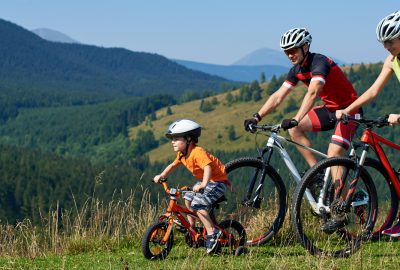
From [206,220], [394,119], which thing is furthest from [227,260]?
[394,119]

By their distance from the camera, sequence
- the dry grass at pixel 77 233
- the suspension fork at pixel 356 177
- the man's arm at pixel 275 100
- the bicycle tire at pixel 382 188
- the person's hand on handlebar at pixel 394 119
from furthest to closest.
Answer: the dry grass at pixel 77 233
the man's arm at pixel 275 100
the bicycle tire at pixel 382 188
the suspension fork at pixel 356 177
the person's hand on handlebar at pixel 394 119

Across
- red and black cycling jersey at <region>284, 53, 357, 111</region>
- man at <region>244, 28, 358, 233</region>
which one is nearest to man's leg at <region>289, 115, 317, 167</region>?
man at <region>244, 28, 358, 233</region>

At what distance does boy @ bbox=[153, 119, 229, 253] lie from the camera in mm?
7270

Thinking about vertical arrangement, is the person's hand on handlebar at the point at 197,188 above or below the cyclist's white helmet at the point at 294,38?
below

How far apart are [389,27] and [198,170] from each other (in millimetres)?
2482

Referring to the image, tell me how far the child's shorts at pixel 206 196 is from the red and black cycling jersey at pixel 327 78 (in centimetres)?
158

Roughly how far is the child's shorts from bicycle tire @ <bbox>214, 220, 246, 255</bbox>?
16.4 inches

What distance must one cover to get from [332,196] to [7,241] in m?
4.62

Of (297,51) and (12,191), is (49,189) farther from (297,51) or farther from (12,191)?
(297,51)

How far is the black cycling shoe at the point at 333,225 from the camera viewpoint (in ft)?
23.2

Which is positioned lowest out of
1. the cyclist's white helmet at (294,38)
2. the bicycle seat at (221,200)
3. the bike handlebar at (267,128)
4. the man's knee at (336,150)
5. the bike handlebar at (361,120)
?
the bicycle seat at (221,200)

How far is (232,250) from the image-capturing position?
7.59 meters

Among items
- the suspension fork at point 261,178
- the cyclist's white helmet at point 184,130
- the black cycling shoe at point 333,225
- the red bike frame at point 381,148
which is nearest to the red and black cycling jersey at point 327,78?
the red bike frame at point 381,148

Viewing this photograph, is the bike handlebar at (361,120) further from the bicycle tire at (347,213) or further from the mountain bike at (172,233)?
the mountain bike at (172,233)
